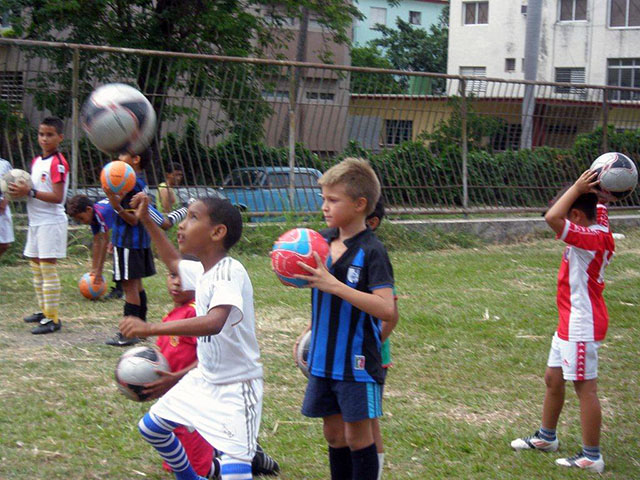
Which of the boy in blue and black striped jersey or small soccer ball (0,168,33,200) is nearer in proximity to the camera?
the boy in blue and black striped jersey

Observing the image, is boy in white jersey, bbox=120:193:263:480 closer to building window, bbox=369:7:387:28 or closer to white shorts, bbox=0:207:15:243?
white shorts, bbox=0:207:15:243

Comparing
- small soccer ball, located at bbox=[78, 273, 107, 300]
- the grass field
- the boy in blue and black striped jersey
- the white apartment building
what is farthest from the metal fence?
the white apartment building

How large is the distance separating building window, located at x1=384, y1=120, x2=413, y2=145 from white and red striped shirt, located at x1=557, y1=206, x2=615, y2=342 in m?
9.14

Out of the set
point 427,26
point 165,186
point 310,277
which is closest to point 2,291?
point 165,186

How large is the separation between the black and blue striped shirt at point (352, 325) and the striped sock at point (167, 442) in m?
0.73

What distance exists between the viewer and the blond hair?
384 cm

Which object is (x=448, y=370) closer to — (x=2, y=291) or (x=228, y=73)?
(x=2, y=291)

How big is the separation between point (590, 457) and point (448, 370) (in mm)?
1985

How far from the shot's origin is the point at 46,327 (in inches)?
297

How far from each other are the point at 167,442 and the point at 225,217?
1.08 metres

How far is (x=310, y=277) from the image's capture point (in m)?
3.58

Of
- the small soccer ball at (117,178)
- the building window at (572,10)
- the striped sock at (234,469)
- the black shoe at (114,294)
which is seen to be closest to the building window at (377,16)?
the building window at (572,10)

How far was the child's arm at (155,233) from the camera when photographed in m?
4.27

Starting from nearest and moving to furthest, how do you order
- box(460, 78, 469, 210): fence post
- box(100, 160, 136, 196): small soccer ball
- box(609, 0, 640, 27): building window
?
box(100, 160, 136, 196): small soccer ball → box(460, 78, 469, 210): fence post → box(609, 0, 640, 27): building window
